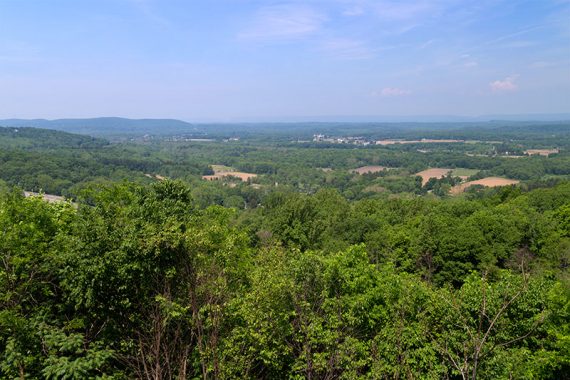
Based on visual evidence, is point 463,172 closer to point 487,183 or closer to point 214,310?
point 487,183

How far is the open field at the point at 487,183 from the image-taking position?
103m

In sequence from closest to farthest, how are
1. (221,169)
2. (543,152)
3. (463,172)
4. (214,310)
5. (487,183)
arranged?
(214,310), (487,183), (463,172), (221,169), (543,152)

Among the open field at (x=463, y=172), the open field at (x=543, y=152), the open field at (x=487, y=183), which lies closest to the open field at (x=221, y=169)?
the open field at (x=463, y=172)

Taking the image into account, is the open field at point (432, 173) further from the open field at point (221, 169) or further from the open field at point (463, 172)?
the open field at point (221, 169)

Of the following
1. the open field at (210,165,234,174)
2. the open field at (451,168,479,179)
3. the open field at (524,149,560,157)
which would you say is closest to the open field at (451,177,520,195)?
the open field at (451,168,479,179)

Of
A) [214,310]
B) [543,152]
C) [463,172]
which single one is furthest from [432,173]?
[214,310]

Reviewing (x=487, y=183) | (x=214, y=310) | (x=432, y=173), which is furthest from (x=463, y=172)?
(x=214, y=310)

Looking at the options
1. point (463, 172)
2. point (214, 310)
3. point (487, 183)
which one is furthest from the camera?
point (463, 172)

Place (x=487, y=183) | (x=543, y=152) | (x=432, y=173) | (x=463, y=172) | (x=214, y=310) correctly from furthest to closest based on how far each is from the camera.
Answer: (x=543, y=152)
(x=432, y=173)
(x=463, y=172)
(x=487, y=183)
(x=214, y=310)

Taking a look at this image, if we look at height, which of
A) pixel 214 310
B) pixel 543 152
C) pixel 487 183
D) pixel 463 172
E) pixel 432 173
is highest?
pixel 214 310

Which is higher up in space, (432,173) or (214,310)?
(214,310)

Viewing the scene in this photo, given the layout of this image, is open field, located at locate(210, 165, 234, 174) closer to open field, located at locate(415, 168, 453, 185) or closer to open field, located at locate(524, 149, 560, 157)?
open field, located at locate(415, 168, 453, 185)

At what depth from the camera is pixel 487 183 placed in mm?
A: 107438

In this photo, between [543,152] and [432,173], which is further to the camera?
[543,152]
